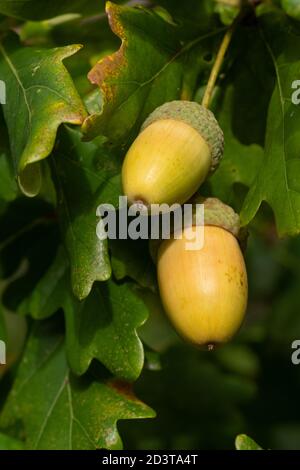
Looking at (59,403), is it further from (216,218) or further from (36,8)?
(36,8)

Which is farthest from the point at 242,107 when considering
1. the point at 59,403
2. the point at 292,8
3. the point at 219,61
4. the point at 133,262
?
the point at 59,403

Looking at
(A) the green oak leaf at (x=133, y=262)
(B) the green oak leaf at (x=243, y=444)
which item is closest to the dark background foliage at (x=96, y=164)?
(A) the green oak leaf at (x=133, y=262)

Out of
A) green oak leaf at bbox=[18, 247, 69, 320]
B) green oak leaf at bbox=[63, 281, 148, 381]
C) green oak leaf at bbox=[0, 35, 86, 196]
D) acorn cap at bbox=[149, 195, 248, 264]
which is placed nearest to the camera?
green oak leaf at bbox=[0, 35, 86, 196]

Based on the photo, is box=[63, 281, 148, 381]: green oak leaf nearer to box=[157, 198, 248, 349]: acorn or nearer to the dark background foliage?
the dark background foliage

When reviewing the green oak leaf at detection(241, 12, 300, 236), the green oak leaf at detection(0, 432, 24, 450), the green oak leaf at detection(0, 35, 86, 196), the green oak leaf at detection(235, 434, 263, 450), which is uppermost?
the green oak leaf at detection(0, 35, 86, 196)

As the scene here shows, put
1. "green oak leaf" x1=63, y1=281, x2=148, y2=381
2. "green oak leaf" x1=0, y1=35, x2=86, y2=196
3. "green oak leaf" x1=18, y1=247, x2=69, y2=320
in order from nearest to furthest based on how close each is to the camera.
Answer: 1. "green oak leaf" x1=0, y1=35, x2=86, y2=196
2. "green oak leaf" x1=63, y1=281, x2=148, y2=381
3. "green oak leaf" x1=18, y1=247, x2=69, y2=320

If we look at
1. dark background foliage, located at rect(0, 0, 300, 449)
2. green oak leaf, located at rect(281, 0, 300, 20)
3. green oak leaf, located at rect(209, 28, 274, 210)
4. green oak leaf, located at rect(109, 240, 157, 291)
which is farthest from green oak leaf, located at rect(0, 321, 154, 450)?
green oak leaf, located at rect(281, 0, 300, 20)
